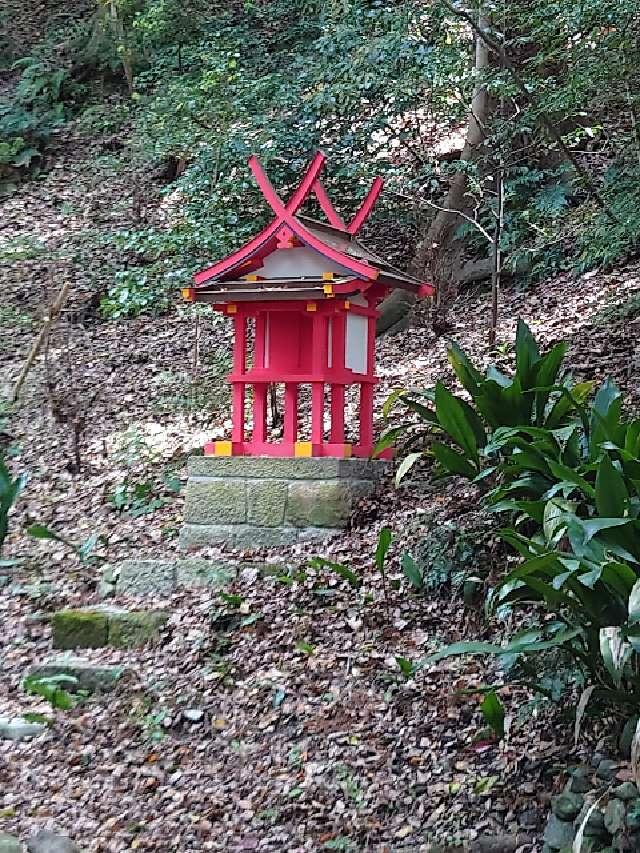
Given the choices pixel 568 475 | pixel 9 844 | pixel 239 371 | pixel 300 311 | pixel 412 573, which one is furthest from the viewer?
pixel 239 371

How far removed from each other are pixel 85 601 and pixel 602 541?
3508 mm

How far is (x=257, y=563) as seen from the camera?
5.44 m

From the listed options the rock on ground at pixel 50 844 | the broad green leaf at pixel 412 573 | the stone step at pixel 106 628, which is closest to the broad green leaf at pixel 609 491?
the broad green leaf at pixel 412 573

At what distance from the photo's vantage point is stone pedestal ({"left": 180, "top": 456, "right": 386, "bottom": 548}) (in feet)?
18.5

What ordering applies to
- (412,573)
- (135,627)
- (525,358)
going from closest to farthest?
(412,573), (525,358), (135,627)

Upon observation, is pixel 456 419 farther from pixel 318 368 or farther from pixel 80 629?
pixel 80 629

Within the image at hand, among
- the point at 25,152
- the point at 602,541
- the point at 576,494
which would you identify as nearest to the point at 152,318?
the point at 25,152

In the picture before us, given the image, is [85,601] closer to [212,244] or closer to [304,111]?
[212,244]

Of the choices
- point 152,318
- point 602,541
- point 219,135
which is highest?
point 219,135

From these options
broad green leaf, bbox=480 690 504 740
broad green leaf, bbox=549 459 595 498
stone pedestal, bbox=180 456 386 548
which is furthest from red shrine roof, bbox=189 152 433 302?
broad green leaf, bbox=480 690 504 740

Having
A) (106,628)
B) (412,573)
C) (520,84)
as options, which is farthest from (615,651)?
(520,84)

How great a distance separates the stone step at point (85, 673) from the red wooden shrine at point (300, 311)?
5.81ft

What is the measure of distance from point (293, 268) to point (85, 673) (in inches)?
112

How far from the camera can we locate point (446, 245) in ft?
32.4
